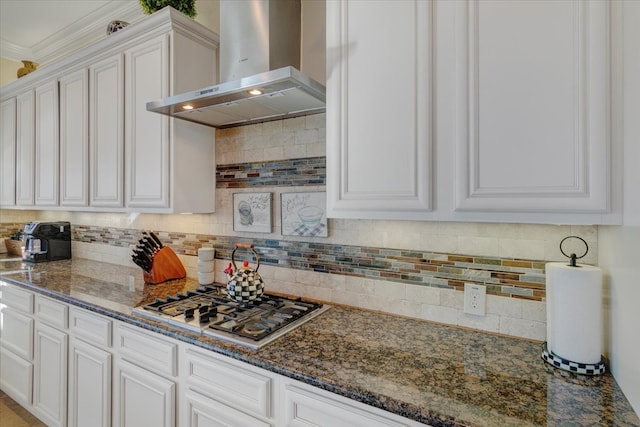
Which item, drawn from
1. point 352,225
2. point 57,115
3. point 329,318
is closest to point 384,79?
point 352,225

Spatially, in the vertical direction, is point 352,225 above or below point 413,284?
above

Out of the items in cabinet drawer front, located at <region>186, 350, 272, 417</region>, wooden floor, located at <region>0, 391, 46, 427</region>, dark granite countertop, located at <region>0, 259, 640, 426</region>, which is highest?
dark granite countertop, located at <region>0, 259, 640, 426</region>

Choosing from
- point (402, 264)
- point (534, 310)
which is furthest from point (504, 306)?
point (402, 264)

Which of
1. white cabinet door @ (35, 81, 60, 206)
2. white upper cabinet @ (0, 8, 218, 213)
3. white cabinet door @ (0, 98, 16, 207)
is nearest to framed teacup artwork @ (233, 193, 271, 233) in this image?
white upper cabinet @ (0, 8, 218, 213)

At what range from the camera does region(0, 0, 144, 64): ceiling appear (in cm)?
266

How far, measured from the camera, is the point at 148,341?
→ 4.94 feet

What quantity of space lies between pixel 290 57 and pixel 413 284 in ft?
4.27

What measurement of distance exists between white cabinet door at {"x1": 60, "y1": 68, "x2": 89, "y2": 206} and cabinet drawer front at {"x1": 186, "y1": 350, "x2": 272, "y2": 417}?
5.88 ft

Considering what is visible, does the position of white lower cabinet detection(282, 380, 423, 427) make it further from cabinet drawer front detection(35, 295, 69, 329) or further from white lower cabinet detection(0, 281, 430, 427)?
cabinet drawer front detection(35, 295, 69, 329)

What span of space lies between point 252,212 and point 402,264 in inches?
37.9

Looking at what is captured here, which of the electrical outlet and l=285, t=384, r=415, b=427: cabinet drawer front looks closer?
l=285, t=384, r=415, b=427: cabinet drawer front

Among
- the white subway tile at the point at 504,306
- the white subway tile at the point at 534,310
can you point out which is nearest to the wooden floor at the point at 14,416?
the white subway tile at the point at 504,306

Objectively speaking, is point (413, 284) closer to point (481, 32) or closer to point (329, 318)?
point (329, 318)

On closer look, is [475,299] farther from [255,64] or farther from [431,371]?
[255,64]
